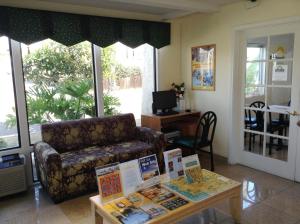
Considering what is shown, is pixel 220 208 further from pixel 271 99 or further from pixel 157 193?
pixel 271 99

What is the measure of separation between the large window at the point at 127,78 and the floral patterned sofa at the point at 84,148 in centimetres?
37

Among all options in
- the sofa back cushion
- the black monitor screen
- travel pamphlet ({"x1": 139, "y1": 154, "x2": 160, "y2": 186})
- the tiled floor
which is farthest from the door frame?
travel pamphlet ({"x1": 139, "y1": 154, "x2": 160, "y2": 186})

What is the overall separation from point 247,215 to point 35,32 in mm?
3154

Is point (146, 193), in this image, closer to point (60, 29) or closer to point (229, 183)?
point (229, 183)

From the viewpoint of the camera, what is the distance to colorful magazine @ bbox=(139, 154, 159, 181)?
85.5 inches

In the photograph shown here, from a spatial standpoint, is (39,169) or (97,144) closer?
(39,169)

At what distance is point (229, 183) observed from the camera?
229 cm

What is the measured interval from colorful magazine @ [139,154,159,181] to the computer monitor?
6.36 ft

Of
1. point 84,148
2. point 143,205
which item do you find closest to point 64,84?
point 84,148

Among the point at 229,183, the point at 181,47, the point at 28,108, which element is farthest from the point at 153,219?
the point at 181,47

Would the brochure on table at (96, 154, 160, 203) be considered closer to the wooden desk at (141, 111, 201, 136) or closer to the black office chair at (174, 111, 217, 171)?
the black office chair at (174, 111, 217, 171)

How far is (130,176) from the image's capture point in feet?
6.88

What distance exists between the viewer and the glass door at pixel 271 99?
318 centimetres

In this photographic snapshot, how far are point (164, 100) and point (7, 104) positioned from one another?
2.24 meters
